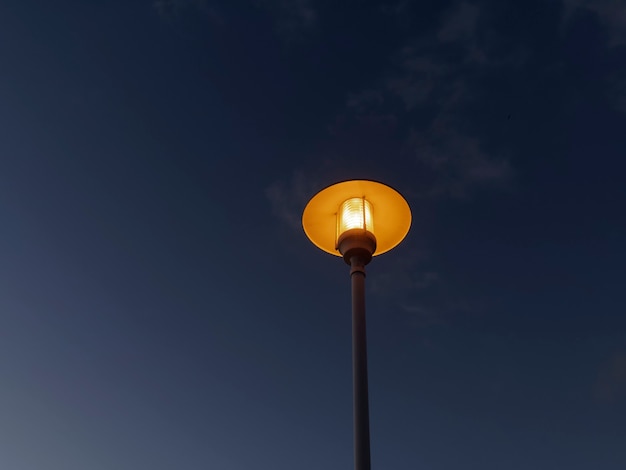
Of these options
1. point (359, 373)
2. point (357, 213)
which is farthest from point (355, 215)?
point (359, 373)

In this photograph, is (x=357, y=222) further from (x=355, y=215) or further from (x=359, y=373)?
(x=359, y=373)

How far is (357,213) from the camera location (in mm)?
5918

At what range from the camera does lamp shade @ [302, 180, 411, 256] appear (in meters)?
5.94

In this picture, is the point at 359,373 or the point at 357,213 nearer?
the point at 359,373

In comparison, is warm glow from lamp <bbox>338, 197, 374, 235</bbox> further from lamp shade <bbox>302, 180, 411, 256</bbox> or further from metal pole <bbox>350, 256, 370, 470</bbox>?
metal pole <bbox>350, 256, 370, 470</bbox>

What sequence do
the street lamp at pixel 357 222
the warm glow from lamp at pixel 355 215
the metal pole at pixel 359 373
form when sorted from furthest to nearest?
1. the warm glow from lamp at pixel 355 215
2. the street lamp at pixel 357 222
3. the metal pole at pixel 359 373

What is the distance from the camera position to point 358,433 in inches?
188

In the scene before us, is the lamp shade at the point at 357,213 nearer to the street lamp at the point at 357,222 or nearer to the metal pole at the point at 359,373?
the street lamp at the point at 357,222

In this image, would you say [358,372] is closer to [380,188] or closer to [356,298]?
[356,298]

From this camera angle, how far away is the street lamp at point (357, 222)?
5660 mm

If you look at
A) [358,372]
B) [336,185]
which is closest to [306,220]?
[336,185]

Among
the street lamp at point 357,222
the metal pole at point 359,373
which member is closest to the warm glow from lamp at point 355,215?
the street lamp at point 357,222

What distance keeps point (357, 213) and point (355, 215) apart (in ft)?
0.10

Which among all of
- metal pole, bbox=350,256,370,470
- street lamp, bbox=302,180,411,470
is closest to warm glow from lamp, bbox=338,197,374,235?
street lamp, bbox=302,180,411,470
